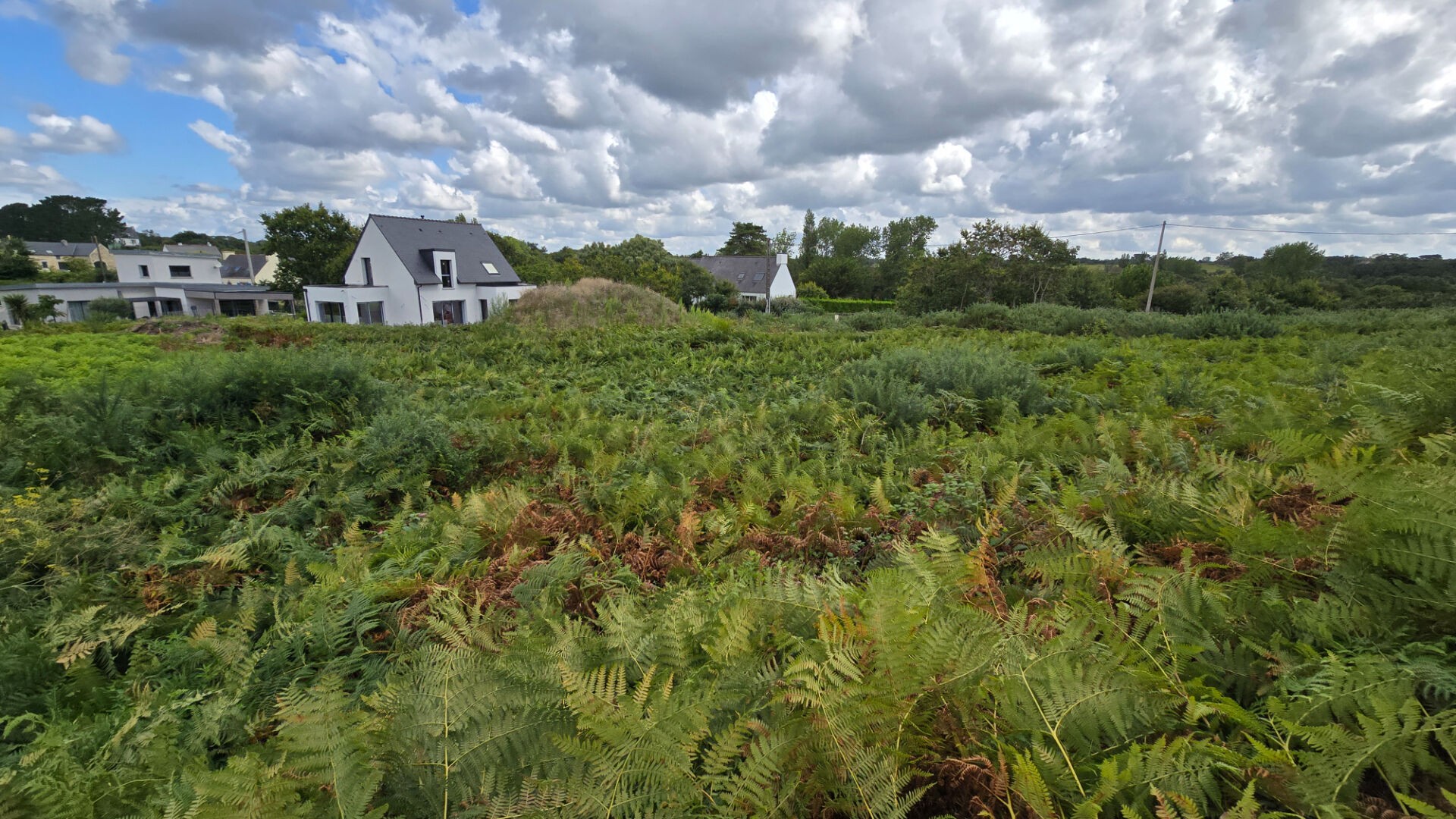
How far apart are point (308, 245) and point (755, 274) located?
3889cm

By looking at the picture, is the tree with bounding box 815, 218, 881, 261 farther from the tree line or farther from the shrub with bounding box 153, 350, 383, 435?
the shrub with bounding box 153, 350, 383, 435

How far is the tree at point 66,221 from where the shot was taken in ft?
253

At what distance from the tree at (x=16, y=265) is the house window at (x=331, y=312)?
4317 centimetres

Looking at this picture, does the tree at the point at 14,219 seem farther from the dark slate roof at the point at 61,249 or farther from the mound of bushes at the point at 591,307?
the mound of bushes at the point at 591,307

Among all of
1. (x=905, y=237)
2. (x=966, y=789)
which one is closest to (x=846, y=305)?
(x=905, y=237)

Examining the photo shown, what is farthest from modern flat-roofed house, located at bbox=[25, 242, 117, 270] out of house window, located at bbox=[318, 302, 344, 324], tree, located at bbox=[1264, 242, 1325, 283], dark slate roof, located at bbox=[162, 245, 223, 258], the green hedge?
tree, located at bbox=[1264, 242, 1325, 283]

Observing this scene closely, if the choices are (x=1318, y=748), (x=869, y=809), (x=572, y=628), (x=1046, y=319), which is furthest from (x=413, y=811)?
(x=1046, y=319)

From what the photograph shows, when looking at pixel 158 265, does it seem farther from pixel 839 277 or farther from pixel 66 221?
pixel 839 277

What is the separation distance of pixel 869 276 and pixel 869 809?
67.0m

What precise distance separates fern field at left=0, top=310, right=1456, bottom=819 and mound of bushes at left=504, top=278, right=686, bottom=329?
10559 mm

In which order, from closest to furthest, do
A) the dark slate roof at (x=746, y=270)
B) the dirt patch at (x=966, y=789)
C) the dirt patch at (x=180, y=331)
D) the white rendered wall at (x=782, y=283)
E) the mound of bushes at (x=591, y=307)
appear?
1. the dirt patch at (x=966, y=789)
2. the dirt patch at (x=180, y=331)
3. the mound of bushes at (x=591, y=307)
4. the white rendered wall at (x=782, y=283)
5. the dark slate roof at (x=746, y=270)

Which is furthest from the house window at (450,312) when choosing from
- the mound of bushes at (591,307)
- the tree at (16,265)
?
the tree at (16,265)

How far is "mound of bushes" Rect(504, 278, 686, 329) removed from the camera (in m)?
17.0

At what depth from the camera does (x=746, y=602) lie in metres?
2.02
